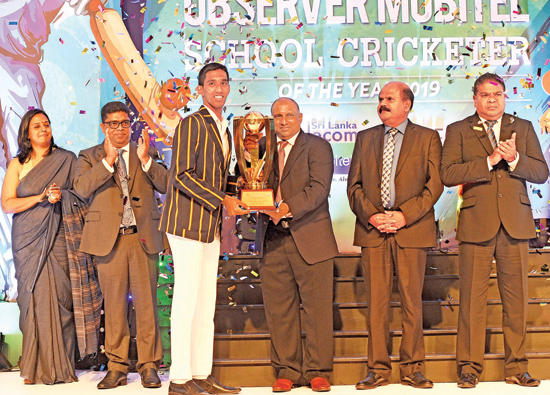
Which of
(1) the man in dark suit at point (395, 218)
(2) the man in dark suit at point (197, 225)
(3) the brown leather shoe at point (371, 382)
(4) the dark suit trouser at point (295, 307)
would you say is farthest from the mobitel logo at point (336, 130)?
(3) the brown leather shoe at point (371, 382)

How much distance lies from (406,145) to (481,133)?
1.57 ft

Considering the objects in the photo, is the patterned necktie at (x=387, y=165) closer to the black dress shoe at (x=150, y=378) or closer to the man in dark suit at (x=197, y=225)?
the man in dark suit at (x=197, y=225)

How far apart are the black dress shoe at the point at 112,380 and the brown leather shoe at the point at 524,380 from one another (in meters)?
2.46

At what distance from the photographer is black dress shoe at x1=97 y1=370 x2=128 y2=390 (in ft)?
12.4

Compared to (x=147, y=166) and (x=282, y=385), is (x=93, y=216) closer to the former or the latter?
(x=147, y=166)

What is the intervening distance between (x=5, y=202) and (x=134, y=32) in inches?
82.8

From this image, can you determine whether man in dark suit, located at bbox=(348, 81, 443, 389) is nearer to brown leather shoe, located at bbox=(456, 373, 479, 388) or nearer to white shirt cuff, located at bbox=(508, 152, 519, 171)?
brown leather shoe, located at bbox=(456, 373, 479, 388)

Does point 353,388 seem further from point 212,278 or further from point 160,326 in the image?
point 160,326

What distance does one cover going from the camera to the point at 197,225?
345 cm

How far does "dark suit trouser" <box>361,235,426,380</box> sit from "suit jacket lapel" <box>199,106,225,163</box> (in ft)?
3.75

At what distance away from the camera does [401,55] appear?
549cm

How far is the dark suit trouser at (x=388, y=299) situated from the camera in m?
3.67

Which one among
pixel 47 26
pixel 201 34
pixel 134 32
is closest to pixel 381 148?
pixel 201 34

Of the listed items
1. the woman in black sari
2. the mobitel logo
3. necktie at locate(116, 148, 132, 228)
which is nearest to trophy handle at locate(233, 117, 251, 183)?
necktie at locate(116, 148, 132, 228)
